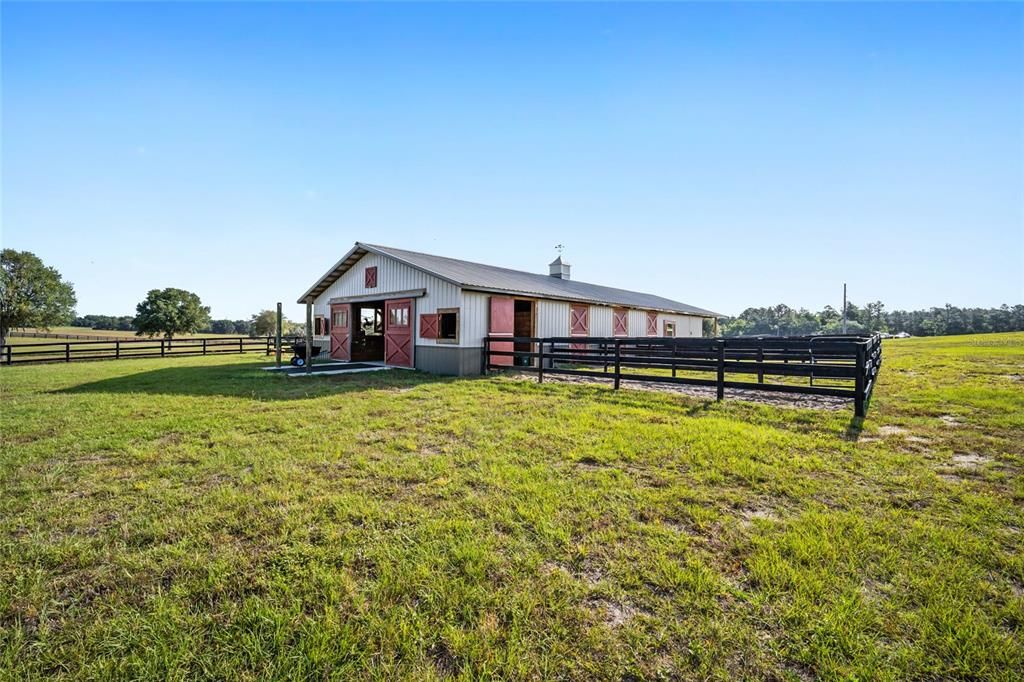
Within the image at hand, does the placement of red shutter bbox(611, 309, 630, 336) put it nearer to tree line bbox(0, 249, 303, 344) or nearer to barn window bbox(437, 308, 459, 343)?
barn window bbox(437, 308, 459, 343)

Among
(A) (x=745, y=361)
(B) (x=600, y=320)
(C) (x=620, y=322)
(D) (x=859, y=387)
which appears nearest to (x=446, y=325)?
(B) (x=600, y=320)

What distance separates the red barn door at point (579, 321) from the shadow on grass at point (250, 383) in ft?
21.9

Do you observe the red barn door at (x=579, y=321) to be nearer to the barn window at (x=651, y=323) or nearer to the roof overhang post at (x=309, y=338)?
the barn window at (x=651, y=323)

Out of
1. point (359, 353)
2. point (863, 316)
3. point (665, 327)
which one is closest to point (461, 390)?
point (359, 353)

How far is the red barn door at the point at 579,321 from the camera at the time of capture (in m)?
17.0

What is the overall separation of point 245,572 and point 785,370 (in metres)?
8.32

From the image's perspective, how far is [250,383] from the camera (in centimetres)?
1063

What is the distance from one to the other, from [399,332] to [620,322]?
35.1ft

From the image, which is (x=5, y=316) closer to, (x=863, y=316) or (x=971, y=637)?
(x=971, y=637)

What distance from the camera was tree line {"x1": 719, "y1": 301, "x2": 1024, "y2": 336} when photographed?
77.5m

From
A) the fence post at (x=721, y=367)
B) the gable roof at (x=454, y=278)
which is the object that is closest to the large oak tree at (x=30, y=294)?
the gable roof at (x=454, y=278)

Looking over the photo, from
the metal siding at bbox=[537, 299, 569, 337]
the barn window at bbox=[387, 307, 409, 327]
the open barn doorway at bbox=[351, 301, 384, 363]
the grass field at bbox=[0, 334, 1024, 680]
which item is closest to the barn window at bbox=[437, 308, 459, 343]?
the barn window at bbox=[387, 307, 409, 327]

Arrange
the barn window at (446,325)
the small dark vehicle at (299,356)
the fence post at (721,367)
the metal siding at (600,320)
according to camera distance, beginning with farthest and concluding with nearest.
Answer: the metal siding at (600,320)
the small dark vehicle at (299,356)
the barn window at (446,325)
the fence post at (721,367)

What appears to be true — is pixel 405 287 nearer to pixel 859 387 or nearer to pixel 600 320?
pixel 600 320
